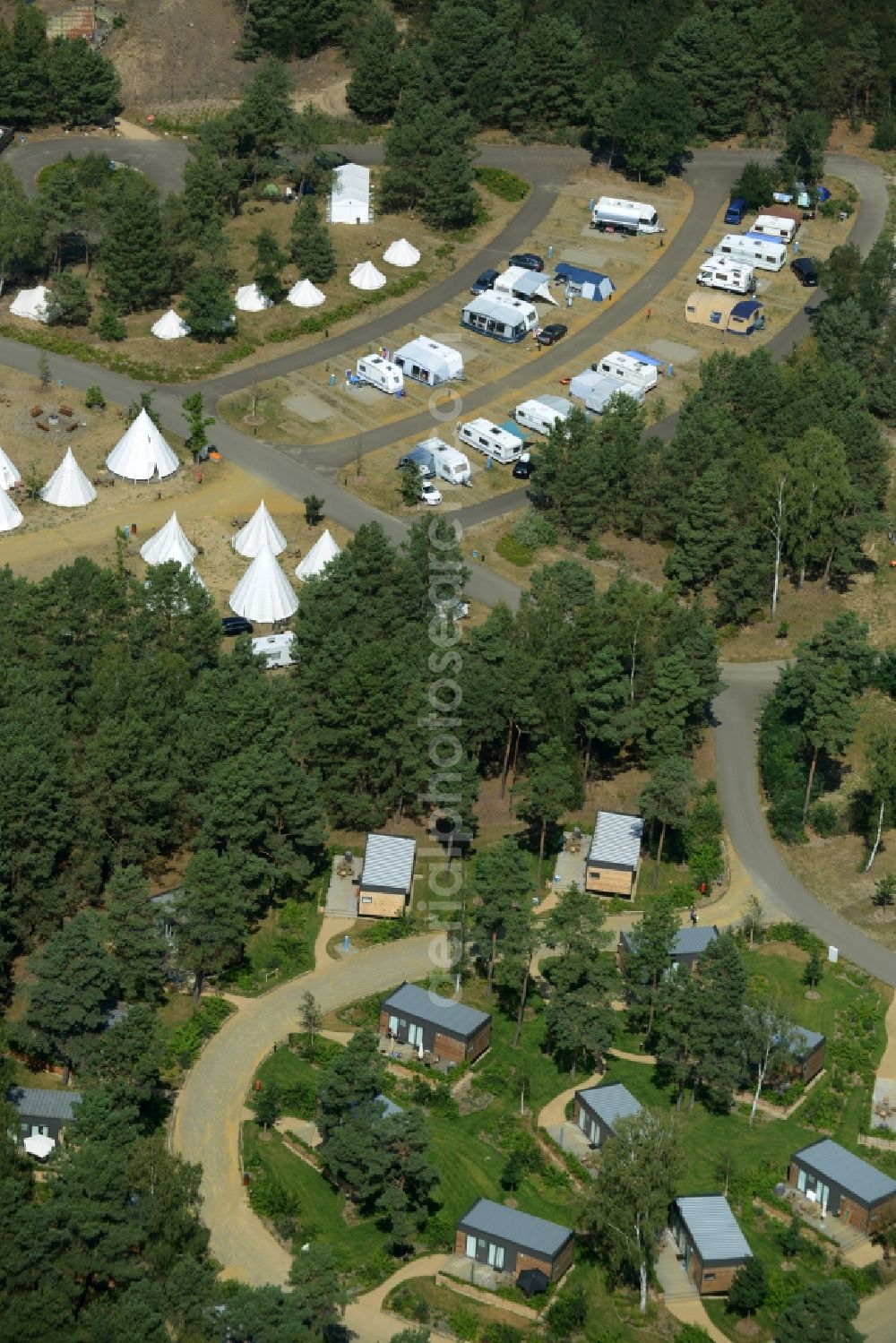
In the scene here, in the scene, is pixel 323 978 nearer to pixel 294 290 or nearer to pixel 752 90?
pixel 294 290

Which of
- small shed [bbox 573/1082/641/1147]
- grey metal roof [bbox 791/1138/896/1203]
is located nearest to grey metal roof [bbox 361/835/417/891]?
small shed [bbox 573/1082/641/1147]

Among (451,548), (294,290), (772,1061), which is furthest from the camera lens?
(294,290)

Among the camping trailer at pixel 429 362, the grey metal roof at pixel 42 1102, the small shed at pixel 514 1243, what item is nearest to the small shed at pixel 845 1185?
the small shed at pixel 514 1243

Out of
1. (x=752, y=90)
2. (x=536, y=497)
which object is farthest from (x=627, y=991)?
(x=752, y=90)

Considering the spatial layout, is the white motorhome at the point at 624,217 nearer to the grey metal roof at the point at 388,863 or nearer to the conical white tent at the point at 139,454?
the conical white tent at the point at 139,454

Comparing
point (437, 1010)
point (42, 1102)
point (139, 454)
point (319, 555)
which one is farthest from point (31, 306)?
point (42, 1102)

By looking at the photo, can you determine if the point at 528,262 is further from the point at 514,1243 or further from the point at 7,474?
the point at 514,1243
